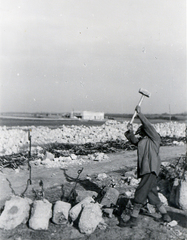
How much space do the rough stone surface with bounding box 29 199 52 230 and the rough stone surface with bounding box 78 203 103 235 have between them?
1.56 ft

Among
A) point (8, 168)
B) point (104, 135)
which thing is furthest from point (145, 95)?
point (104, 135)

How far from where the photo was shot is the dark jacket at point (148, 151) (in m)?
3.68

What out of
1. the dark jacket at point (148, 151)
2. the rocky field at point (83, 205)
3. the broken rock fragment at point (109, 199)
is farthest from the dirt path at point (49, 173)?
the dark jacket at point (148, 151)

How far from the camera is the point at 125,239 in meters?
3.34

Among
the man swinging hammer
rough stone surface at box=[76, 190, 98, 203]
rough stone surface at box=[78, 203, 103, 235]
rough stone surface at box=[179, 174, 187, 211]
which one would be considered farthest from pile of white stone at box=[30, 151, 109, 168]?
the man swinging hammer

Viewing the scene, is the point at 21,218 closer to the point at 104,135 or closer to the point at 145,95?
the point at 145,95

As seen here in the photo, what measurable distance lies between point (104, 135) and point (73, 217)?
9.62 m

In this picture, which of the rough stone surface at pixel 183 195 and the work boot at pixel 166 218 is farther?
the rough stone surface at pixel 183 195

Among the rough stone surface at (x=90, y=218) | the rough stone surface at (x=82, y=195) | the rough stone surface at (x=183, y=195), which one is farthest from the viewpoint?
the rough stone surface at (x=82, y=195)

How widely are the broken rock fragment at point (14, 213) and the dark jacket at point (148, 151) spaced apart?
65.8 inches

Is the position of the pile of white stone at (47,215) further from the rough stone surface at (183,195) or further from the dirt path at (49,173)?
the rough stone surface at (183,195)

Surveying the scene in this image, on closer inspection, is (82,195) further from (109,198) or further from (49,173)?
A: (49,173)

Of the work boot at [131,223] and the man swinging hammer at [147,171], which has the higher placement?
the man swinging hammer at [147,171]

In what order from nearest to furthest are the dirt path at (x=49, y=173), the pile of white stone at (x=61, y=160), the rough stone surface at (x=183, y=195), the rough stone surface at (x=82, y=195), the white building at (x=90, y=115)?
1. the rough stone surface at (x=183, y=195)
2. the rough stone surface at (x=82, y=195)
3. the dirt path at (x=49, y=173)
4. the pile of white stone at (x=61, y=160)
5. the white building at (x=90, y=115)
